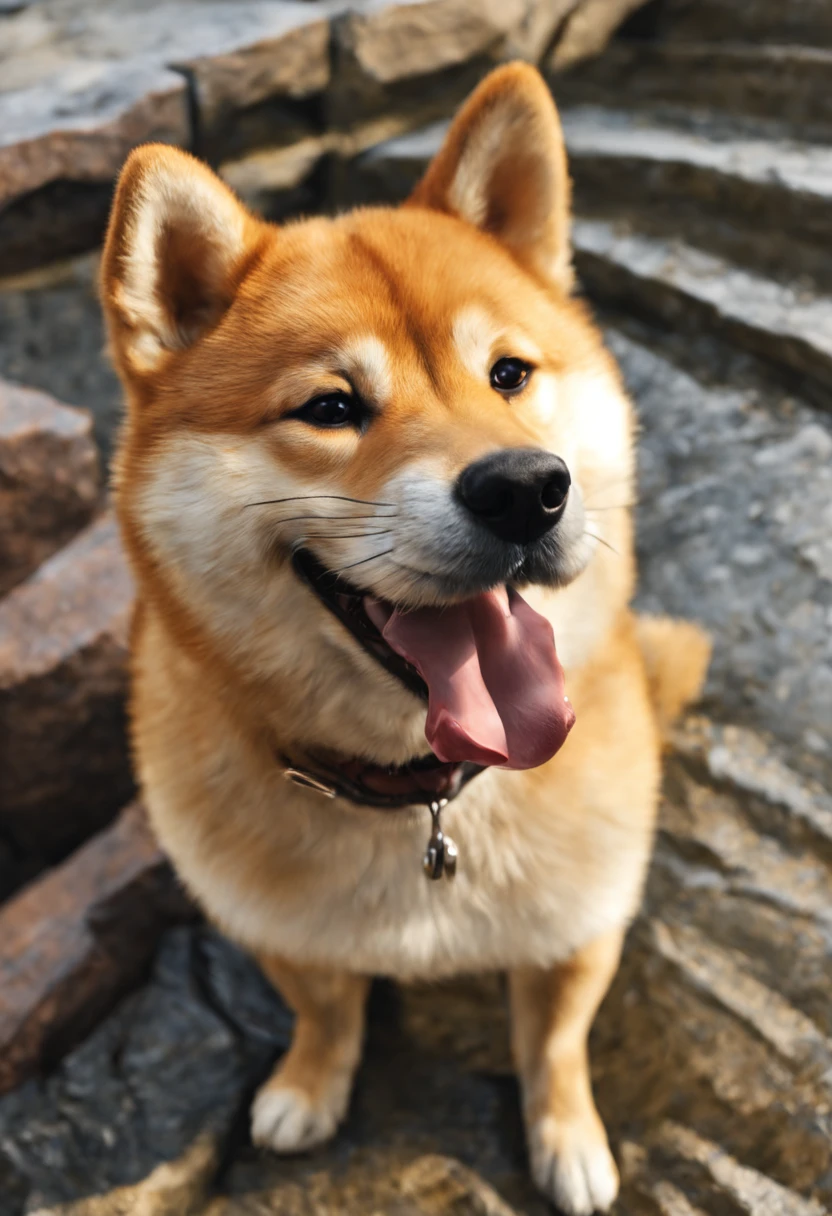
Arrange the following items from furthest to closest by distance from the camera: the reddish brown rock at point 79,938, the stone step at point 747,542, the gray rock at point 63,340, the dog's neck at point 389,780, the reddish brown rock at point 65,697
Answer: the gray rock at point 63,340 < the reddish brown rock at point 65,697 < the stone step at point 747,542 < the reddish brown rock at point 79,938 < the dog's neck at point 389,780

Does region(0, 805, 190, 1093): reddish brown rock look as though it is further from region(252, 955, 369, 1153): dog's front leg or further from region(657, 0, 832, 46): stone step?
region(657, 0, 832, 46): stone step

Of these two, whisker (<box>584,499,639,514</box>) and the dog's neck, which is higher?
whisker (<box>584,499,639,514</box>)

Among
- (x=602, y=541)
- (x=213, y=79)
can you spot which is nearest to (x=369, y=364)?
(x=602, y=541)

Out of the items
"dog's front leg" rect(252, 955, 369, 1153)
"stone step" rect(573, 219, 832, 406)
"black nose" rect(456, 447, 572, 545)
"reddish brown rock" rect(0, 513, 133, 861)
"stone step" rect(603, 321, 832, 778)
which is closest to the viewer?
"black nose" rect(456, 447, 572, 545)

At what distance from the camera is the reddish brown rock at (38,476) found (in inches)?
102

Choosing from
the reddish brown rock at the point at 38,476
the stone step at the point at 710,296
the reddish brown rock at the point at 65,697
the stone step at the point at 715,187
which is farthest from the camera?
the stone step at the point at 715,187

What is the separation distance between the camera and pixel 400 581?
1.42 m

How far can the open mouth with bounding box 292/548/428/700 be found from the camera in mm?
1509

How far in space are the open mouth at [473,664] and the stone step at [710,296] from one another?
1669 mm

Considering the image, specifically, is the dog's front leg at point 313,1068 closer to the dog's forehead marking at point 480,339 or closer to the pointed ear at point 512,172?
the dog's forehead marking at point 480,339

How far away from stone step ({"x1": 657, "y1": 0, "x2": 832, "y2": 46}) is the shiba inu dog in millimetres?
2056

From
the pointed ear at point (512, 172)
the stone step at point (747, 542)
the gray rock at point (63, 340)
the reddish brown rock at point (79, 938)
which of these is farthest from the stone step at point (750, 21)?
the reddish brown rock at point (79, 938)

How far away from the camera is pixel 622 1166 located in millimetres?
1964

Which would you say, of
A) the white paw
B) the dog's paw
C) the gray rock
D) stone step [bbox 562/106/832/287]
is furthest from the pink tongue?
the gray rock
